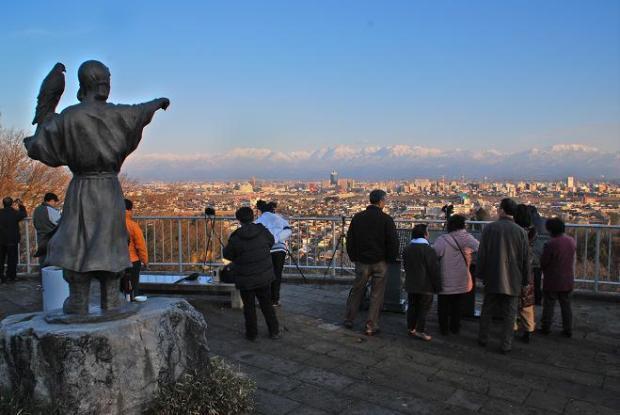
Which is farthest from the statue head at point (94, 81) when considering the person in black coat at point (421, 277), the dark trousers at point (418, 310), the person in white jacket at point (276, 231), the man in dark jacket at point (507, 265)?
the man in dark jacket at point (507, 265)

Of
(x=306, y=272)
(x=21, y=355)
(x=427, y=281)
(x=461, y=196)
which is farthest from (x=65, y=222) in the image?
(x=461, y=196)

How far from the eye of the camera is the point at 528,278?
21.3ft

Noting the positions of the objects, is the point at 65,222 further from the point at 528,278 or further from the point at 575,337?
the point at 575,337

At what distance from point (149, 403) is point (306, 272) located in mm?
7247

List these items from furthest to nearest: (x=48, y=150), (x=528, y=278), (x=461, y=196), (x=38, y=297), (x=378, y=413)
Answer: (x=461, y=196) → (x=38, y=297) → (x=528, y=278) → (x=378, y=413) → (x=48, y=150)

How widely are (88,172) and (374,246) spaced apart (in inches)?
157

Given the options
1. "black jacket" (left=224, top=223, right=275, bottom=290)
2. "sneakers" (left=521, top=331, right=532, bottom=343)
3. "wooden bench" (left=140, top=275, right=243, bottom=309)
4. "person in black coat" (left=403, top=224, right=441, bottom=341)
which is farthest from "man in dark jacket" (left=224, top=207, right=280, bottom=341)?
"sneakers" (left=521, top=331, right=532, bottom=343)

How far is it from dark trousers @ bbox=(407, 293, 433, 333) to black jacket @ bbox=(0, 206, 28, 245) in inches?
323

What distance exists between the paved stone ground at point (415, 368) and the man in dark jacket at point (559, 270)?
359mm

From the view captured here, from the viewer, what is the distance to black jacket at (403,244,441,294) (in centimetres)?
680

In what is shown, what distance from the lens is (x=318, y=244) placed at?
11.0 m

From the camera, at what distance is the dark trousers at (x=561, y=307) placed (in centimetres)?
699

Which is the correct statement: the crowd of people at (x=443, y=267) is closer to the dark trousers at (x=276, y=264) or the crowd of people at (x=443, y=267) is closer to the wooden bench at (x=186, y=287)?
the wooden bench at (x=186, y=287)

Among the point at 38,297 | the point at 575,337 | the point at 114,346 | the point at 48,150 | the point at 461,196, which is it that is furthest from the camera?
the point at 461,196
